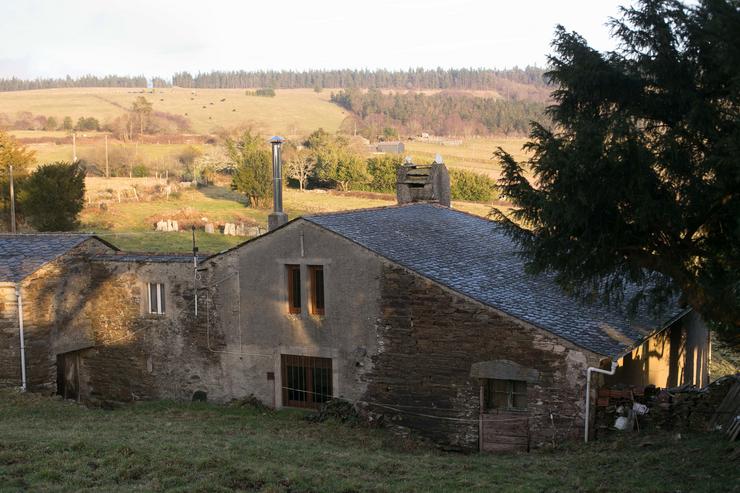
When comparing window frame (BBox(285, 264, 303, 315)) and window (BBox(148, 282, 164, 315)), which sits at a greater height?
window frame (BBox(285, 264, 303, 315))

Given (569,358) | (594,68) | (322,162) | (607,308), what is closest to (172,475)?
(569,358)

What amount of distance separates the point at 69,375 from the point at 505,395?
12349mm

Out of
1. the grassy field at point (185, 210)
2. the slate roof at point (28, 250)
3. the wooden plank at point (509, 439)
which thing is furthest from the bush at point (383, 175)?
the wooden plank at point (509, 439)

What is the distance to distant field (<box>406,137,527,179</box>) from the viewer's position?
78.8 metres

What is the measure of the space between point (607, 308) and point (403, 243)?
5008 mm

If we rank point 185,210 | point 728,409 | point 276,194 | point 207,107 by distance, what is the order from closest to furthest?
point 728,409
point 276,194
point 185,210
point 207,107

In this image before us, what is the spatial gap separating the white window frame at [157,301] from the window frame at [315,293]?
14.1 ft

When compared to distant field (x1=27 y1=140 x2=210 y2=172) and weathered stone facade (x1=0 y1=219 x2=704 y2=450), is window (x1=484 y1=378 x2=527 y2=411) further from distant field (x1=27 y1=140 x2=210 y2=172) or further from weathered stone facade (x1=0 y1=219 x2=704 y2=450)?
distant field (x1=27 y1=140 x2=210 y2=172)

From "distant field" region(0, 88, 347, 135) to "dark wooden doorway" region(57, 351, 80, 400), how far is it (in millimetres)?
95580

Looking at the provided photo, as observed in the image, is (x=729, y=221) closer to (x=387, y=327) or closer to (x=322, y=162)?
(x=387, y=327)

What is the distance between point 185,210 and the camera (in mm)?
49219

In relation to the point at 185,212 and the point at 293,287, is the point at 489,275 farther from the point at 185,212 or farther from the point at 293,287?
the point at 185,212

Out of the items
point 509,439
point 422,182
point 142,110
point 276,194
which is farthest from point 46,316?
point 142,110

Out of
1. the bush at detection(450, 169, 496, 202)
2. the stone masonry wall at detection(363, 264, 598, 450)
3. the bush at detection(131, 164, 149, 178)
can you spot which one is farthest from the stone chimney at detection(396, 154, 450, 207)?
the bush at detection(131, 164, 149, 178)
